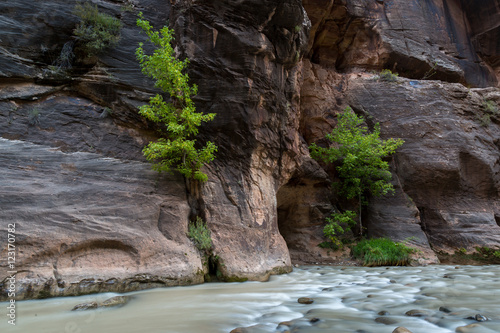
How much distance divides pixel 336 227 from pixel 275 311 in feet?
27.3

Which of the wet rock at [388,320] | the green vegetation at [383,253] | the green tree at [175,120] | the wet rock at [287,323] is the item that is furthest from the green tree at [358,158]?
the wet rock at [287,323]

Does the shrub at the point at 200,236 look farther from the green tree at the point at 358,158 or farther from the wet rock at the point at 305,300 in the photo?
the green tree at the point at 358,158

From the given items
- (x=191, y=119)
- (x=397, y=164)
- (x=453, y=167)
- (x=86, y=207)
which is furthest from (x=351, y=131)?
(x=86, y=207)

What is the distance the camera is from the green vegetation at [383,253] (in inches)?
399

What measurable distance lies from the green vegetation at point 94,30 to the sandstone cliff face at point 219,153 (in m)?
0.30

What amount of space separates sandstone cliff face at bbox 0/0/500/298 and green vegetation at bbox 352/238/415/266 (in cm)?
127

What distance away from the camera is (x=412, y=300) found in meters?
4.12

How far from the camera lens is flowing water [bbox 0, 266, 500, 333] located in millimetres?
2994

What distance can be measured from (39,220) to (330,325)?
4885 millimetres

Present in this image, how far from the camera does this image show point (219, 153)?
8266 mm

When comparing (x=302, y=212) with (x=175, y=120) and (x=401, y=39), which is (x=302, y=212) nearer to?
(x=175, y=120)

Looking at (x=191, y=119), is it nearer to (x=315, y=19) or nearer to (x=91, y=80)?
(x=91, y=80)

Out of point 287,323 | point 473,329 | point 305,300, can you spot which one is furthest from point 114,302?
point 473,329

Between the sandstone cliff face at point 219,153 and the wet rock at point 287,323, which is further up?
the sandstone cliff face at point 219,153
